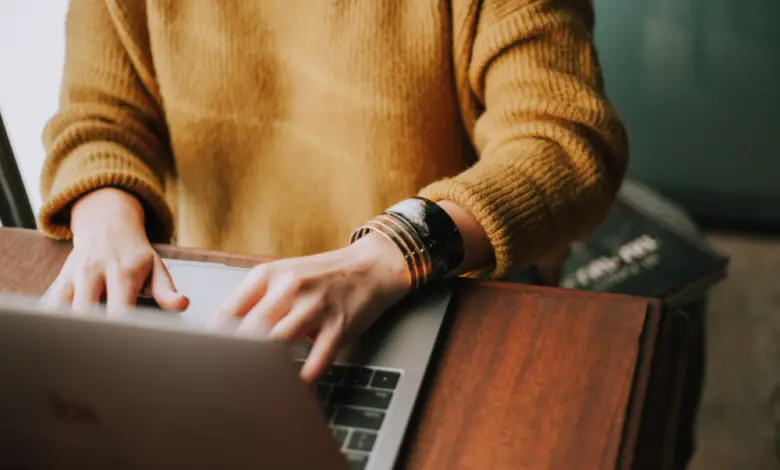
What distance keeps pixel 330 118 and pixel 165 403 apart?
0.49m

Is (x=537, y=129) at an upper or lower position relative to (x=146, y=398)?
upper

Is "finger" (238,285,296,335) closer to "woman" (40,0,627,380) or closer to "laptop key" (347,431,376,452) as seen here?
"woman" (40,0,627,380)

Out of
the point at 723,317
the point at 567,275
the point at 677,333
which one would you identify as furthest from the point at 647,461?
the point at 723,317

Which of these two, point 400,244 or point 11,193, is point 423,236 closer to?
point 400,244

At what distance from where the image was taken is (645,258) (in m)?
1.51

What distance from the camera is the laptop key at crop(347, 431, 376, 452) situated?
1.66ft

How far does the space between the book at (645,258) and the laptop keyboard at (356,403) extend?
0.97 m

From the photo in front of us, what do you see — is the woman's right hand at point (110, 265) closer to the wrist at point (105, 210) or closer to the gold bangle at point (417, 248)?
the wrist at point (105, 210)

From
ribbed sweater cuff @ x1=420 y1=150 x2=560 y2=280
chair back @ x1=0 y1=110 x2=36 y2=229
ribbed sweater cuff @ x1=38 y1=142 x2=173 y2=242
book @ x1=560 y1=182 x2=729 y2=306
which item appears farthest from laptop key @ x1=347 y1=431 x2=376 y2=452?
book @ x1=560 y1=182 x2=729 y2=306

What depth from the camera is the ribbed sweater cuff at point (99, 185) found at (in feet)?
2.38

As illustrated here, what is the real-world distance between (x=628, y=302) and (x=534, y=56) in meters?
0.27

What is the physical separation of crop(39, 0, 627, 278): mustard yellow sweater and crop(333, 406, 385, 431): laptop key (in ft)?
0.66

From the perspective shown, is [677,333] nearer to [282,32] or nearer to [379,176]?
[379,176]

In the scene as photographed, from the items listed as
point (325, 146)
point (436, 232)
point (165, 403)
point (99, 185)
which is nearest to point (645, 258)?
point (325, 146)
